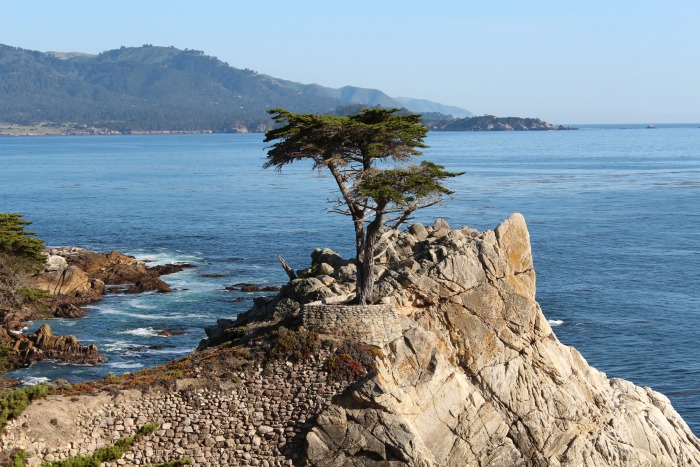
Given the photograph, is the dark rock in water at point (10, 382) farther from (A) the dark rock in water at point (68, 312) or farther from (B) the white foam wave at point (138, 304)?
(B) the white foam wave at point (138, 304)

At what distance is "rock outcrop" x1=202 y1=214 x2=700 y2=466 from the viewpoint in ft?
83.4

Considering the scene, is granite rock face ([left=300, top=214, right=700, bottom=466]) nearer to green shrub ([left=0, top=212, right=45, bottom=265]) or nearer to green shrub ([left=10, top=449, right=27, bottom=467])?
green shrub ([left=10, top=449, right=27, bottom=467])

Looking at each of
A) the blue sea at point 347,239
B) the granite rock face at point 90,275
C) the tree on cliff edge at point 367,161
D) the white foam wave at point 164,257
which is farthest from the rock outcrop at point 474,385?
the white foam wave at point 164,257

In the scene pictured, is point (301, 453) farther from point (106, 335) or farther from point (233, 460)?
point (106, 335)

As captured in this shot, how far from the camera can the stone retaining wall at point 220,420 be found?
80.6ft

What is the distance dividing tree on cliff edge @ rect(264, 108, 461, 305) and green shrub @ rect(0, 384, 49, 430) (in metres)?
9.87

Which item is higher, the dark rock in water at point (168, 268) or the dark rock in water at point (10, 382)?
the dark rock in water at point (10, 382)

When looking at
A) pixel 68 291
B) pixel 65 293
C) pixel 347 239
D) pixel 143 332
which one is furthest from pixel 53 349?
pixel 347 239

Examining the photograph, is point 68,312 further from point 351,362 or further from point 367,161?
point 351,362

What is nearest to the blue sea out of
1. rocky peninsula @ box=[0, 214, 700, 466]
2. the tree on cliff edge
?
the tree on cliff edge

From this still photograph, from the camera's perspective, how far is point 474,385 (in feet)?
92.8

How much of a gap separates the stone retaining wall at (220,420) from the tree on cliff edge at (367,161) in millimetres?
4167

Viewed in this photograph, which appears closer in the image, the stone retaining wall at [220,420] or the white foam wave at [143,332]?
the stone retaining wall at [220,420]

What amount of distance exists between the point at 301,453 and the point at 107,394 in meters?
5.54
